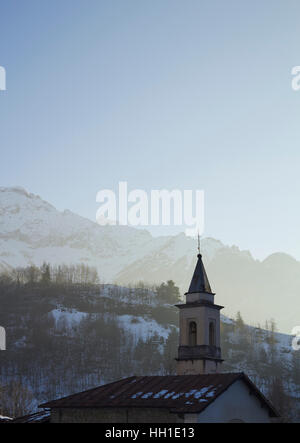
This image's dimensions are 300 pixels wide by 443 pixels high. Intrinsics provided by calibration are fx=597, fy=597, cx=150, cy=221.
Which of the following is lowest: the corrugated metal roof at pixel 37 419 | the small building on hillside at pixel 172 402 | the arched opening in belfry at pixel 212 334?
the corrugated metal roof at pixel 37 419

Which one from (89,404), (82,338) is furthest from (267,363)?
(89,404)

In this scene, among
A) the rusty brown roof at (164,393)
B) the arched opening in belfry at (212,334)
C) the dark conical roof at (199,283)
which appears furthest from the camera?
the dark conical roof at (199,283)

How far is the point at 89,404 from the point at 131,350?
6362 inches

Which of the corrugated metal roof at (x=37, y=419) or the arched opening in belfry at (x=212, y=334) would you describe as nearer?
the corrugated metal roof at (x=37, y=419)

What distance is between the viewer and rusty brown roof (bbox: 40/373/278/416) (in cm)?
3062

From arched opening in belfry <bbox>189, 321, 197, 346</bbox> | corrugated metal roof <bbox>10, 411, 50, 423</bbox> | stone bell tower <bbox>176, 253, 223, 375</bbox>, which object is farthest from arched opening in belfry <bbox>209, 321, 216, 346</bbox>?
corrugated metal roof <bbox>10, 411, 50, 423</bbox>

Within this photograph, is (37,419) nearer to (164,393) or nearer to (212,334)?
(164,393)

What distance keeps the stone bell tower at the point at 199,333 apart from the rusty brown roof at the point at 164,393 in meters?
6.49

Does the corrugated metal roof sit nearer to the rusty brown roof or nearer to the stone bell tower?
the rusty brown roof

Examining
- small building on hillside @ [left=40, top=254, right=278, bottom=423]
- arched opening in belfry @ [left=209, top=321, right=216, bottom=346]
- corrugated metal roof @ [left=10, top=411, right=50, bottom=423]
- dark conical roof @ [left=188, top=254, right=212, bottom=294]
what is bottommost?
corrugated metal roof @ [left=10, top=411, right=50, bottom=423]

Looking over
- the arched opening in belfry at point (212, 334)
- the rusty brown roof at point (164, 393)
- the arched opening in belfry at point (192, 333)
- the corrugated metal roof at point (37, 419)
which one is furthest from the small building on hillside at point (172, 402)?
the arched opening in belfry at point (212, 334)

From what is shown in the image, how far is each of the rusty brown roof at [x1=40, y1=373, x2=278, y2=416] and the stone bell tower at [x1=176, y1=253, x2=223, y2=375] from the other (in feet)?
21.3

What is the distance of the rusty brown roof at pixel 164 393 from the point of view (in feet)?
100

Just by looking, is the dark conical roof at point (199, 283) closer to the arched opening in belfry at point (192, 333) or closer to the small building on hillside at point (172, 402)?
the arched opening in belfry at point (192, 333)
